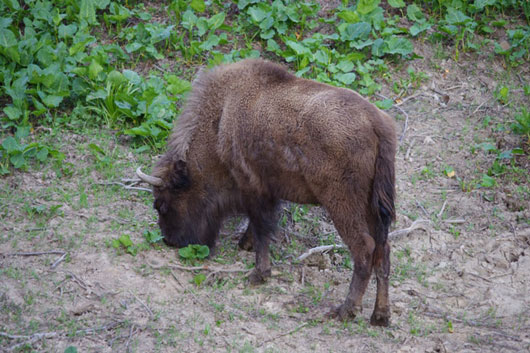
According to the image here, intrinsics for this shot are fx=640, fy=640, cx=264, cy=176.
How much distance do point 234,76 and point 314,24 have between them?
319cm

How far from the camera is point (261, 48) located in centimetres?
885

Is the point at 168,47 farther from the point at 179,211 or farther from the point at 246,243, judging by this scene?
the point at 246,243

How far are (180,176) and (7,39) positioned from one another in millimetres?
3231

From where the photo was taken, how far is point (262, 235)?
6000mm

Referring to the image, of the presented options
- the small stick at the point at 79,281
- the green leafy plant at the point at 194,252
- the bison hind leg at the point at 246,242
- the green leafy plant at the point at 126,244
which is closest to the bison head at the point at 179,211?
the green leafy plant at the point at 194,252

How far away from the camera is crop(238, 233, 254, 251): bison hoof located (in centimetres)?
658

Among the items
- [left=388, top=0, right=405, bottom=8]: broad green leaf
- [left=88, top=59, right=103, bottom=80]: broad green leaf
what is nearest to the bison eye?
[left=88, top=59, right=103, bottom=80]: broad green leaf

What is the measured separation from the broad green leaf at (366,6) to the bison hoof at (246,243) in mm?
3917

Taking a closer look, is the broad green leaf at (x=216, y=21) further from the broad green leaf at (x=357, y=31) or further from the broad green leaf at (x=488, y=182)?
the broad green leaf at (x=488, y=182)

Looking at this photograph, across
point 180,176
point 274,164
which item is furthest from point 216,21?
point 274,164

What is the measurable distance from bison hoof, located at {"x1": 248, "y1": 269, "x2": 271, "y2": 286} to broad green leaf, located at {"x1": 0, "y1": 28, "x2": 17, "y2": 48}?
4.21 m

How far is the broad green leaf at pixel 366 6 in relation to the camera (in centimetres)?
878

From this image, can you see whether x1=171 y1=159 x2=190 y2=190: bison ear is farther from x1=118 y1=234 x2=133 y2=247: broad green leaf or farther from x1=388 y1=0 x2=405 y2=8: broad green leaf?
x1=388 y1=0 x2=405 y2=8: broad green leaf

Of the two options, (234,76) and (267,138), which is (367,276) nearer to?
(267,138)
